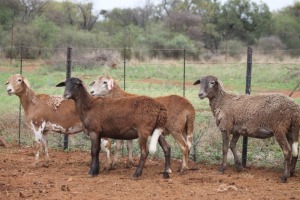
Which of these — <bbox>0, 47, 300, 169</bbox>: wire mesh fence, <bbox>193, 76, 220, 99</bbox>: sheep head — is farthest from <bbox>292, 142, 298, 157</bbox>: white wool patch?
<bbox>193, 76, 220, 99</bbox>: sheep head

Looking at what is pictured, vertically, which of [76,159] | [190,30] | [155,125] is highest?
[190,30]

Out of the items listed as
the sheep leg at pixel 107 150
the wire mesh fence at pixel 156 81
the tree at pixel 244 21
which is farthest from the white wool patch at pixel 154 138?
the tree at pixel 244 21

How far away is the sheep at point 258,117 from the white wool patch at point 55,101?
3.13 m

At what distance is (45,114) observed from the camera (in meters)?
11.6

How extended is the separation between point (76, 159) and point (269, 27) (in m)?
50.2

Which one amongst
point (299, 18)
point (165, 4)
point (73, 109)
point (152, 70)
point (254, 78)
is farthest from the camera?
point (165, 4)

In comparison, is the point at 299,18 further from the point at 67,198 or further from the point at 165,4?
the point at 67,198

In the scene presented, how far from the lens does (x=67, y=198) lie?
8656 millimetres

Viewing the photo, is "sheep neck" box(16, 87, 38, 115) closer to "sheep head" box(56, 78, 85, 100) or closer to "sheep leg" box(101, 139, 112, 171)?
"sheep head" box(56, 78, 85, 100)

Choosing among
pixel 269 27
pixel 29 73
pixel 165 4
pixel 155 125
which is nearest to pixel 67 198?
pixel 155 125

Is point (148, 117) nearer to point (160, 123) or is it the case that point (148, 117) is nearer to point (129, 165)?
point (160, 123)

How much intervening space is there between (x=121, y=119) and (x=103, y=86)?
1.86 metres

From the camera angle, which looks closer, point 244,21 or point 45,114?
point 45,114

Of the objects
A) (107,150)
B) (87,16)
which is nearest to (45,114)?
(107,150)
